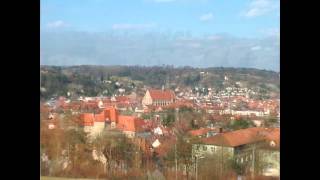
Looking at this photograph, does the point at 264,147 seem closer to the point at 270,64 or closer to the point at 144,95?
the point at 270,64

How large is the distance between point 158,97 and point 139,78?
8cm

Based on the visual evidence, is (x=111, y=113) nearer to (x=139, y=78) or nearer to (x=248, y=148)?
(x=139, y=78)

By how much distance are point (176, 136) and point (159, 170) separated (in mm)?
114

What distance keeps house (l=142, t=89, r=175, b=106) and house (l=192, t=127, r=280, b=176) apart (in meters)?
0.15

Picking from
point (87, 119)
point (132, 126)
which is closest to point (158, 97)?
point (132, 126)

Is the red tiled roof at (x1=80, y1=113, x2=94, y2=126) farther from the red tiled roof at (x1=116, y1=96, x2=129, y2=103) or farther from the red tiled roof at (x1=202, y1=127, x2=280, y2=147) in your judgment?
the red tiled roof at (x1=202, y1=127, x2=280, y2=147)

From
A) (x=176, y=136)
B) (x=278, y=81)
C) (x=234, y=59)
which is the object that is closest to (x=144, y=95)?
(x=176, y=136)

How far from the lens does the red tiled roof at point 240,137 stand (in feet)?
4.16

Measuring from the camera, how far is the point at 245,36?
50.6 inches

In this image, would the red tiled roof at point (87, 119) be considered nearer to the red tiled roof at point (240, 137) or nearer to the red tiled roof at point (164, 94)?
the red tiled roof at point (164, 94)

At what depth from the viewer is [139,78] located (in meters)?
1.34

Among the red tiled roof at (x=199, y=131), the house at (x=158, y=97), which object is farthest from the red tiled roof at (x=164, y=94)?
the red tiled roof at (x=199, y=131)

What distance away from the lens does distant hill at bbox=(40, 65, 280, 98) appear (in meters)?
1.28

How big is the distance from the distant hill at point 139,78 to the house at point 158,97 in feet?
0.06
